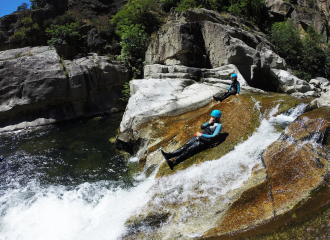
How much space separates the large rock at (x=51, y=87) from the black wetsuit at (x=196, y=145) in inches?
453

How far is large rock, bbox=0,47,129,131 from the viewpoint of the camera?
1549 centimetres

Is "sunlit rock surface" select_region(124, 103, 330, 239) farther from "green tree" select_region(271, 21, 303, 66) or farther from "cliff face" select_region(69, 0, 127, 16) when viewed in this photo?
"cliff face" select_region(69, 0, 127, 16)

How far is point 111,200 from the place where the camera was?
7.00 m

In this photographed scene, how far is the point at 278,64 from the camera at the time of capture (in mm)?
15719

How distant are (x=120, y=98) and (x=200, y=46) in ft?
24.6

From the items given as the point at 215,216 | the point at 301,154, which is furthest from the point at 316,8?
the point at 215,216

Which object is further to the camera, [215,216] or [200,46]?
[200,46]

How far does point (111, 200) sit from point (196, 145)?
3.39 metres

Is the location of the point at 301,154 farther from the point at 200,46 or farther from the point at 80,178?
the point at 200,46

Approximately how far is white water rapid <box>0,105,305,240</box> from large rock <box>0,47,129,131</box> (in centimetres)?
949

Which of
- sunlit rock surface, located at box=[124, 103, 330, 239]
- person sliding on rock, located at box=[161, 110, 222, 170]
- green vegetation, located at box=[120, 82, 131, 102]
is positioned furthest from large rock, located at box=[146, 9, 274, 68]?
person sliding on rock, located at box=[161, 110, 222, 170]

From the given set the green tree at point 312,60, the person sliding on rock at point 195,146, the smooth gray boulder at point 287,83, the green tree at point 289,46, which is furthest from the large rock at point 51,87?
the green tree at point 312,60

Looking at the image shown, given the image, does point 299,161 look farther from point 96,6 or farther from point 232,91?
point 96,6

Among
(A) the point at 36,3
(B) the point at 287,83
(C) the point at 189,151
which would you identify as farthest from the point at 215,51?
(A) the point at 36,3
